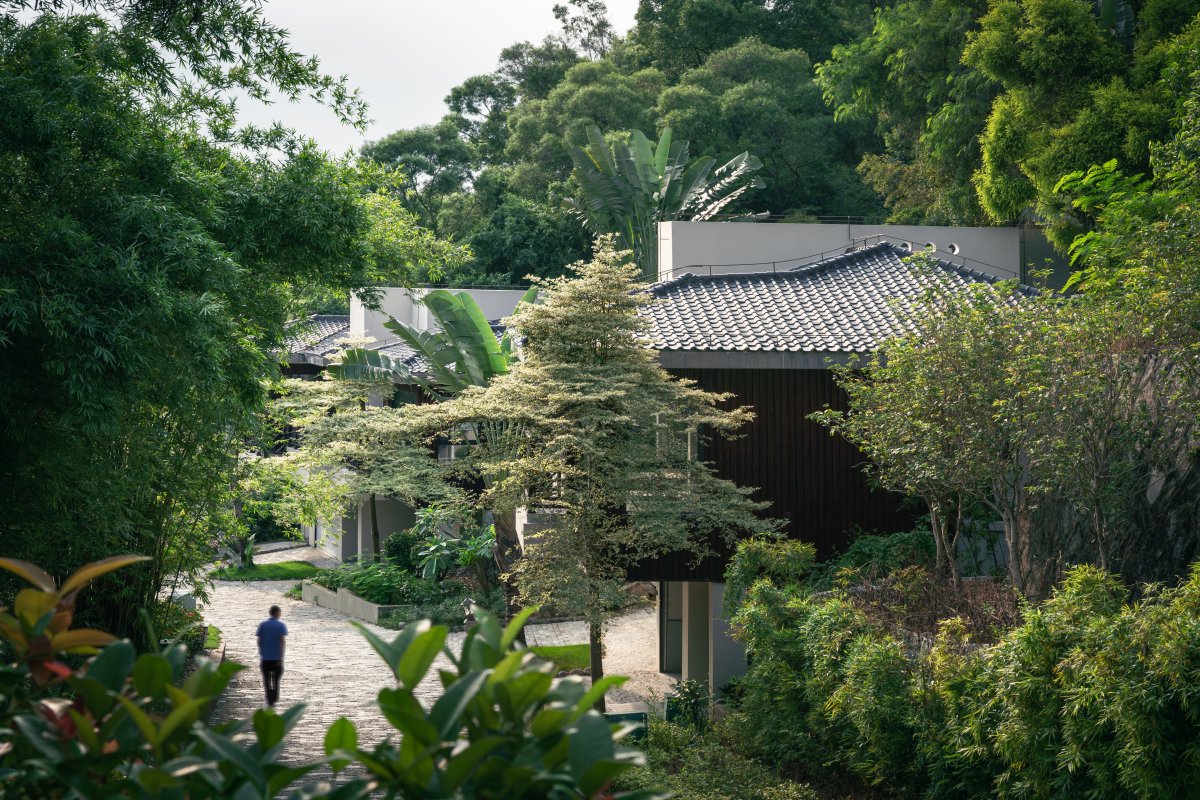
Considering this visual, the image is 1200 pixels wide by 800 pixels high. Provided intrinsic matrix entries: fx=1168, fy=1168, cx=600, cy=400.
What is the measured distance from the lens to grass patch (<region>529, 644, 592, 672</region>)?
1823 centimetres

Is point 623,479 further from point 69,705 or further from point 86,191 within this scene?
point 69,705

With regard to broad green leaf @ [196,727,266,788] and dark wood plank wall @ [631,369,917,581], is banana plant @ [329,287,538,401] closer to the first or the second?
dark wood plank wall @ [631,369,917,581]

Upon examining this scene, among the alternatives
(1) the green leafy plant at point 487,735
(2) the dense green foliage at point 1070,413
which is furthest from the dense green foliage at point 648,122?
(1) the green leafy plant at point 487,735

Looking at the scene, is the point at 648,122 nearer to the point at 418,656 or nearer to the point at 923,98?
the point at 923,98

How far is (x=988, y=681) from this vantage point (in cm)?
901

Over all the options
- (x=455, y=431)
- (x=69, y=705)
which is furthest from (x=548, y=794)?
(x=455, y=431)

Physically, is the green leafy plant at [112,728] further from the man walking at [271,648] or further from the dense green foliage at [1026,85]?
the dense green foliage at [1026,85]

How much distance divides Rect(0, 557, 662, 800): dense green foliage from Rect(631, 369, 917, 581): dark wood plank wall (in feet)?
44.0

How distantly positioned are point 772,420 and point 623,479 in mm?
2940

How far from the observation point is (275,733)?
8.08 ft

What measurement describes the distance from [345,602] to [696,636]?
27.7 feet

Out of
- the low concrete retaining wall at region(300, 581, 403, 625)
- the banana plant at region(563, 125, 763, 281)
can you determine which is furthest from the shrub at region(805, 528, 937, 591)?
the banana plant at region(563, 125, 763, 281)

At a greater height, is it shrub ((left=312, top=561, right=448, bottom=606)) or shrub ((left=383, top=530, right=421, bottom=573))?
shrub ((left=383, top=530, right=421, bottom=573))

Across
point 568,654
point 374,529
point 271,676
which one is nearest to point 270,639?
point 271,676
